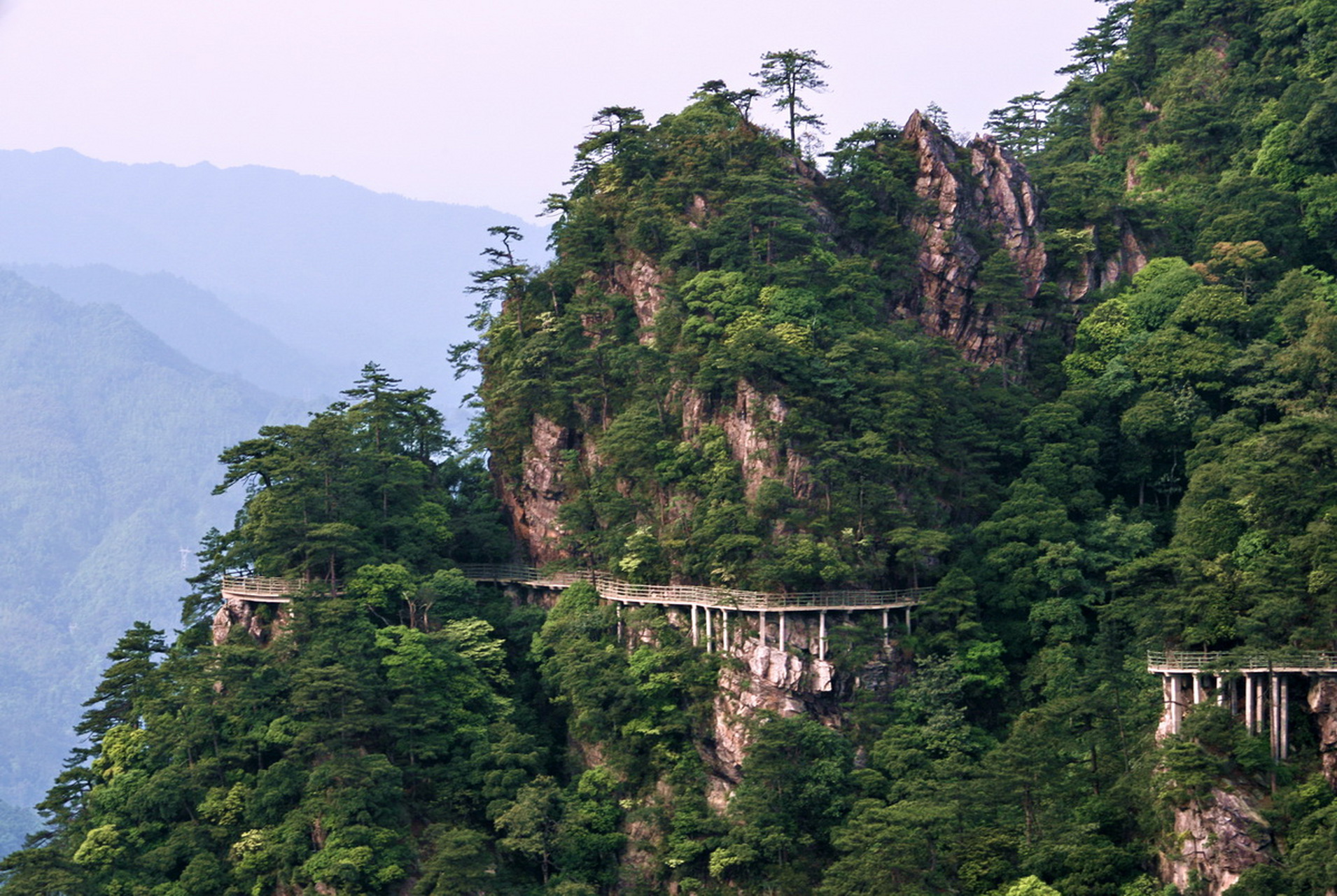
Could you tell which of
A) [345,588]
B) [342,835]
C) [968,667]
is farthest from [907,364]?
[342,835]

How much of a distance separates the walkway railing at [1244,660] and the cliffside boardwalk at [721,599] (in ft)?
35.4

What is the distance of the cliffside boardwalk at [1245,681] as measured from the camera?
163 ft

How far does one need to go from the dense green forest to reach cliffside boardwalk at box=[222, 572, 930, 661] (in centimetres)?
64

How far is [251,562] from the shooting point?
217ft

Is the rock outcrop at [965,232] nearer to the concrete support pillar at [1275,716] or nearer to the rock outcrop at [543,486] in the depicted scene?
the rock outcrop at [543,486]

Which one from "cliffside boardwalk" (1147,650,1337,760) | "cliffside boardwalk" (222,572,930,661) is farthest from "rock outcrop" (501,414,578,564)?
"cliffside boardwalk" (1147,650,1337,760)

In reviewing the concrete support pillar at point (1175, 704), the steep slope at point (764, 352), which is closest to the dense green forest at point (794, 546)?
the steep slope at point (764, 352)

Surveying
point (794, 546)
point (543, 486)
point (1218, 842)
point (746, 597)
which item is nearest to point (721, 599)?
point (746, 597)

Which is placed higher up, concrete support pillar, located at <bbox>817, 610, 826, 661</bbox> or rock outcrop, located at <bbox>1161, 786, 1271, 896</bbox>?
concrete support pillar, located at <bbox>817, 610, 826, 661</bbox>

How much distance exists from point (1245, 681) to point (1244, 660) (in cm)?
92

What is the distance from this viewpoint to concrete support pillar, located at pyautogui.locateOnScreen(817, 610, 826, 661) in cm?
5938

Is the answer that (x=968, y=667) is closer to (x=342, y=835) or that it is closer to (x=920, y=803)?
(x=920, y=803)

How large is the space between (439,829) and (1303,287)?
39.2 meters

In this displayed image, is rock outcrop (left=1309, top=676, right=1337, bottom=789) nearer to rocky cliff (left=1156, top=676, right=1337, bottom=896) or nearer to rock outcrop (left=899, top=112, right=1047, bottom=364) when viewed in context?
rocky cliff (left=1156, top=676, right=1337, bottom=896)
